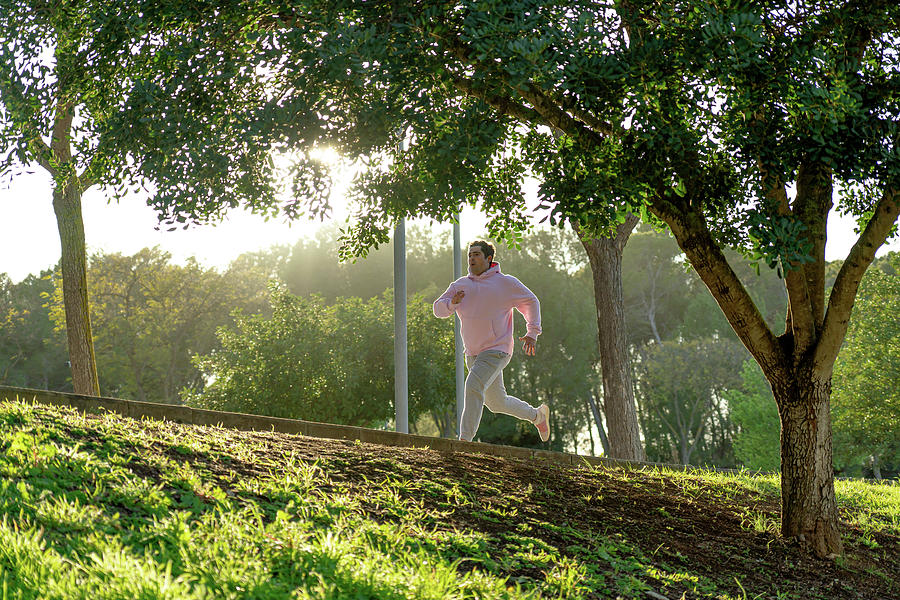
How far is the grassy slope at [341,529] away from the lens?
11.3 feet

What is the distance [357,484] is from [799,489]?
3.74 metres

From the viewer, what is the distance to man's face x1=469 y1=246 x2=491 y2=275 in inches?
349

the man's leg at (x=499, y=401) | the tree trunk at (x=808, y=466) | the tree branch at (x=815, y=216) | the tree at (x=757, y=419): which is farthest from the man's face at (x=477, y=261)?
the tree at (x=757, y=419)

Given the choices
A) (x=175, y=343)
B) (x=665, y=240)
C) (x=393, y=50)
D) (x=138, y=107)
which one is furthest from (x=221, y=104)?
(x=665, y=240)

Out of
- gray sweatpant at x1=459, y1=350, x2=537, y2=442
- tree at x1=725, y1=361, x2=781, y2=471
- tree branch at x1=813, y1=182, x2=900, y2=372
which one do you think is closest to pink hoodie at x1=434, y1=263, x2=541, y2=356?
gray sweatpant at x1=459, y1=350, x2=537, y2=442

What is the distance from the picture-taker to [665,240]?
51.3 meters

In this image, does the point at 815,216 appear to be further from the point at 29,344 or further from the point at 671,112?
the point at 29,344

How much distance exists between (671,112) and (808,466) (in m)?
3.18

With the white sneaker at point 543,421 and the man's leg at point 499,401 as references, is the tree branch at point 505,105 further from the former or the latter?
the white sneaker at point 543,421

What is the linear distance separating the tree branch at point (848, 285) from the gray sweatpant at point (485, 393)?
3.31 m

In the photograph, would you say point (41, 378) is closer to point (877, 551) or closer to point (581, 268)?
point (581, 268)

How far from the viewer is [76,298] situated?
47.1ft

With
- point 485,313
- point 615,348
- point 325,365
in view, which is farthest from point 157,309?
point 485,313

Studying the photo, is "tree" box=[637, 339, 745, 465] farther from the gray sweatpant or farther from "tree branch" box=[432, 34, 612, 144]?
"tree branch" box=[432, 34, 612, 144]
